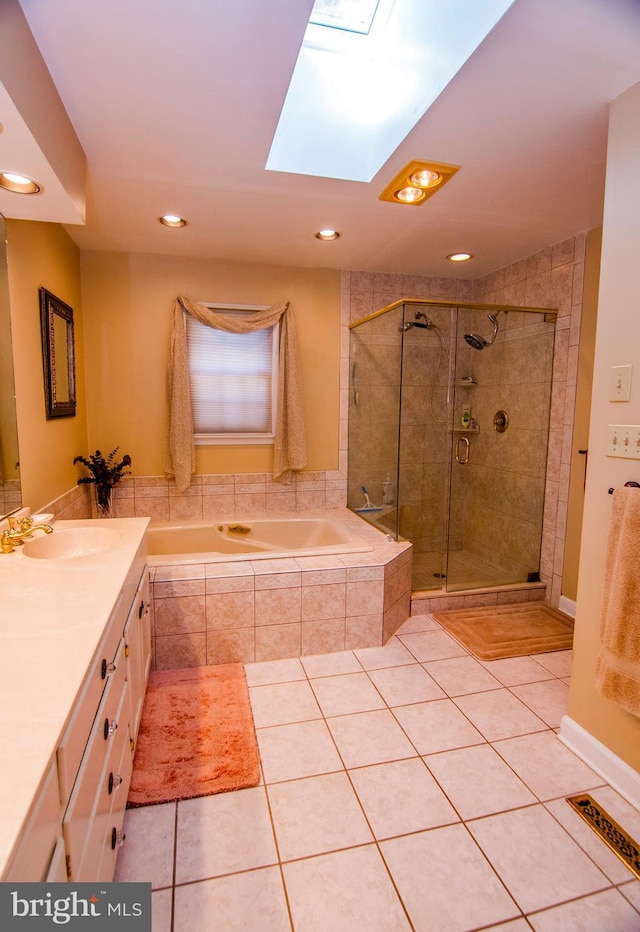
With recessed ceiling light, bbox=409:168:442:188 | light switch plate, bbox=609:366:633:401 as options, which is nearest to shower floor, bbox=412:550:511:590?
light switch plate, bbox=609:366:633:401

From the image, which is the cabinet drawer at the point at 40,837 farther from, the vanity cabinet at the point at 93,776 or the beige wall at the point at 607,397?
the beige wall at the point at 607,397

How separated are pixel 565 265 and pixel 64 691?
3.30 meters

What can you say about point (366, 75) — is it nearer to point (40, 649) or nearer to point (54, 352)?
point (54, 352)

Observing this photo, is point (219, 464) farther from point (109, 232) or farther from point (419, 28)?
point (419, 28)

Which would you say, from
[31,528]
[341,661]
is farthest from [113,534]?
[341,661]

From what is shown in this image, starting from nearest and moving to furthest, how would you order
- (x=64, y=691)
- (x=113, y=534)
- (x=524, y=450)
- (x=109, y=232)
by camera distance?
(x=64, y=691) → (x=113, y=534) → (x=109, y=232) → (x=524, y=450)

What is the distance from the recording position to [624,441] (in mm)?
1569

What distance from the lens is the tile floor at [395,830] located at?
1251 millimetres

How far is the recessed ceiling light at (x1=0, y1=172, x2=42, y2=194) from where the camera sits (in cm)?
150

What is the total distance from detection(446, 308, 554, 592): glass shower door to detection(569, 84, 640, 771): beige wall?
136cm

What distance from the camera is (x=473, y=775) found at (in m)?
1.71

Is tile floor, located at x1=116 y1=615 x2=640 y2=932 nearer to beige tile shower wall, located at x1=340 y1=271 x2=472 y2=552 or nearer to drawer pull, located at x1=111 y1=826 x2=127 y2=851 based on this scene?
drawer pull, located at x1=111 y1=826 x2=127 y2=851

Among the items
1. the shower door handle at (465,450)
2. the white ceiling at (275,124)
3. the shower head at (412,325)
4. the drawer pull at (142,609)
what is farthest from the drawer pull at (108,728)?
the shower door handle at (465,450)

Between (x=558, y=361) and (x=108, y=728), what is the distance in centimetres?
307
